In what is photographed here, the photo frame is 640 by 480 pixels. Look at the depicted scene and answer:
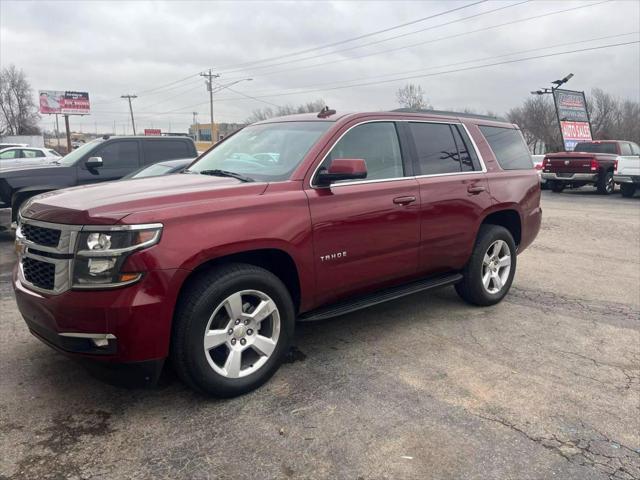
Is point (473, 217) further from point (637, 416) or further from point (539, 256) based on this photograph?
point (539, 256)

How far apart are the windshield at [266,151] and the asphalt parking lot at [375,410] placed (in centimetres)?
144

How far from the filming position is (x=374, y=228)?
3.90m

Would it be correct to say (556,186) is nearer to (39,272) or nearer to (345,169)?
(345,169)

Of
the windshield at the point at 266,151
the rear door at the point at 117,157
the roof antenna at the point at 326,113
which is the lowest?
the windshield at the point at 266,151

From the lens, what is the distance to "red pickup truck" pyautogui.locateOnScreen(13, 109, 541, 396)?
2.79 m

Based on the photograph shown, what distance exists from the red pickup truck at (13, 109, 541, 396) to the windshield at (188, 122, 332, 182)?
2cm

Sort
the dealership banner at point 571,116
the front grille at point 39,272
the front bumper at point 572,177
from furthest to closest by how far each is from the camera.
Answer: the dealership banner at point 571,116, the front bumper at point 572,177, the front grille at point 39,272

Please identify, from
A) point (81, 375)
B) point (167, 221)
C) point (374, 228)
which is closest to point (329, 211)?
point (374, 228)

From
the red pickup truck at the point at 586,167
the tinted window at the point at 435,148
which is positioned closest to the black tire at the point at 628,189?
the red pickup truck at the point at 586,167

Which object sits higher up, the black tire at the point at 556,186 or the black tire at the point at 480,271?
the black tire at the point at 556,186

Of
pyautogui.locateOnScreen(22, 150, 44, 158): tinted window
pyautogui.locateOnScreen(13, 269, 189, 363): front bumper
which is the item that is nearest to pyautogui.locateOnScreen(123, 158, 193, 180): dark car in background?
pyautogui.locateOnScreen(13, 269, 189, 363): front bumper

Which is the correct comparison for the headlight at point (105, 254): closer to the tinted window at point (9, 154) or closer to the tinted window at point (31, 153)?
the tinted window at point (9, 154)

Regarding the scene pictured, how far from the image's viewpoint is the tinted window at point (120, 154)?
9.31 metres

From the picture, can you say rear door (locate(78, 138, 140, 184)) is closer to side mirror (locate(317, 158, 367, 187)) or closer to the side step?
the side step
